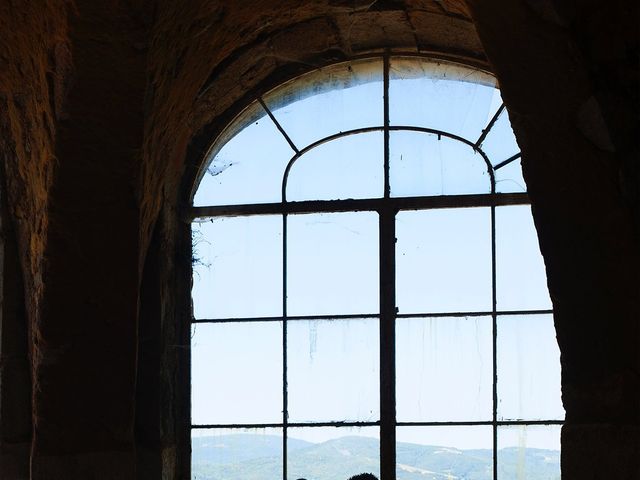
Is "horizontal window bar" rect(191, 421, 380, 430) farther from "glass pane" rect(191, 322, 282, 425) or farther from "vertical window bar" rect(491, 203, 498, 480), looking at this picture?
"vertical window bar" rect(491, 203, 498, 480)

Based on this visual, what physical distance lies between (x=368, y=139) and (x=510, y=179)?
0.63 metres

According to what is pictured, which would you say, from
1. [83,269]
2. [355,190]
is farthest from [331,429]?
[83,269]

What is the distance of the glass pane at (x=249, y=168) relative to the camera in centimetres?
Result: 426

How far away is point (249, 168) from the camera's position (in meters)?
4.30

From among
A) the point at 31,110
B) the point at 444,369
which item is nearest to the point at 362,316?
the point at 444,369

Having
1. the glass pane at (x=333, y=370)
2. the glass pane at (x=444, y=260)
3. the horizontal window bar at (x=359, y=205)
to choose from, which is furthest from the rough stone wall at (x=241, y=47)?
the glass pane at (x=333, y=370)

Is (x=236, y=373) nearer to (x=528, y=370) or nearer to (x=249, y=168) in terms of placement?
(x=249, y=168)

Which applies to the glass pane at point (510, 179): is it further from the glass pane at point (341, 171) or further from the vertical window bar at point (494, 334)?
the glass pane at point (341, 171)

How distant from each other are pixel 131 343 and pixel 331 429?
1.10m

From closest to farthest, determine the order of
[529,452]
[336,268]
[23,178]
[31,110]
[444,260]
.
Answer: [31,110], [23,178], [529,452], [444,260], [336,268]

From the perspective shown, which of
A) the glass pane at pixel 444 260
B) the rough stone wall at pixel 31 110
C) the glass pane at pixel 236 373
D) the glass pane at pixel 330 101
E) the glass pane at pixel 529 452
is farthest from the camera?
the glass pane at pixel 330 101

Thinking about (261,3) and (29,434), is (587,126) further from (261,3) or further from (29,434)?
(29,434)

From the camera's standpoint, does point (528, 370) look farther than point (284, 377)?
No

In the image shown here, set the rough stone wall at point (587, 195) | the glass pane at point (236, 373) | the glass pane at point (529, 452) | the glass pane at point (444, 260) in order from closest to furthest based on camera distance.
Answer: the rough stone wall at point (587, 195), the glass pane at point (529, 452), the glass pane at point (444, 260), the glass pane at point (236, 373)
